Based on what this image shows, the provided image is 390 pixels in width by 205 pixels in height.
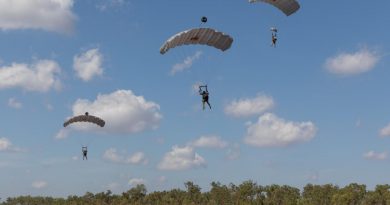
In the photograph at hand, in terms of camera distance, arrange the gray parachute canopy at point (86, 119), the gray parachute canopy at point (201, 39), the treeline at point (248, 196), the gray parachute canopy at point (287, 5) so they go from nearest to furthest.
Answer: the gray parachute canopy at point (201, 39), the gray parachute canopy at point (287, 5), the gray parachute canopy at point (86, 119), the treeline at point (248, 196)

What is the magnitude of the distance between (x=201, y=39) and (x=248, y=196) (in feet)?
315

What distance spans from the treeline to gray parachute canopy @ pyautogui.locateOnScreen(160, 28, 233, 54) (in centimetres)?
7317

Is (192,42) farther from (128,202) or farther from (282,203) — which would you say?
(128,202)

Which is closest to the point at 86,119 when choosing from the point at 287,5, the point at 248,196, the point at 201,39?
the point at 201,39

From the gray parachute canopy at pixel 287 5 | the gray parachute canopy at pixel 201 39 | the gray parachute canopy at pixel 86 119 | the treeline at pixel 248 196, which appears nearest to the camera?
the gray parachute canopy at pixel 201 39

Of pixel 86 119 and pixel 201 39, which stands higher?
pixel 201 39

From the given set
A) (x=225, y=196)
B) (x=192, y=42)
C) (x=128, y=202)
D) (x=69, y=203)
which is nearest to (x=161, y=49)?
(x=192, y=42)

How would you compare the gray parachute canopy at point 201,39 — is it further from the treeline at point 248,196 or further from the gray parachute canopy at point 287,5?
the treeline at point 248,196

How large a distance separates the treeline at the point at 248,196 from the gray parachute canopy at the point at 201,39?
73171 mm

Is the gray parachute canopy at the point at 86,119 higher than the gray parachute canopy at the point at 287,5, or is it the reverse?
the gray parachute canopy at the point at 287,5

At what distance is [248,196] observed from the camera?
400 ft

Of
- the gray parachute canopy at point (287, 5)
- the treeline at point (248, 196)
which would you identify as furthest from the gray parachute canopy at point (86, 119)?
the treeline at point (248, 196)

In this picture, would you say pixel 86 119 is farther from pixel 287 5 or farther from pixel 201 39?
pixel 287 5

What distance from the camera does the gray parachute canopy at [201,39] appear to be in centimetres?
2830
